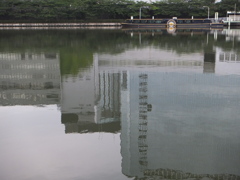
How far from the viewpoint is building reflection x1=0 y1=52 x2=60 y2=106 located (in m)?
10.4

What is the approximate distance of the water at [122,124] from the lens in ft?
18.5

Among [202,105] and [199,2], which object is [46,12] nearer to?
[199,2]

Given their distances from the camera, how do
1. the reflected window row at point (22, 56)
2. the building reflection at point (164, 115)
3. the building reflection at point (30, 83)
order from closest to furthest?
1. the building reflection at point (164, 115)
2. the building reflection at point (30, 83)
3. the reflected window row at point (22, 56)

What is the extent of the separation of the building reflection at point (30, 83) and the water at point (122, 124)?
0.04 m

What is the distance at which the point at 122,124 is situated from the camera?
789cm

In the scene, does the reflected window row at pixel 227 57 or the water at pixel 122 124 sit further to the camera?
the reflected window row at pixel 227 57

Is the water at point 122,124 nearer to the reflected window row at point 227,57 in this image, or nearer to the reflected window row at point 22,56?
the reflected window row at point 227,57

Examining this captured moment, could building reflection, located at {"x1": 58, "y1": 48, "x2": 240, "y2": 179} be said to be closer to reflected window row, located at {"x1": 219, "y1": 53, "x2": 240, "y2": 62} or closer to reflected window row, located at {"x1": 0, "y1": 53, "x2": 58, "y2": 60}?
reflected window row, located at {"x1": 219, "y1": 53, "x2": 240, "y2": 62}

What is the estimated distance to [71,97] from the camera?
10.4 meters

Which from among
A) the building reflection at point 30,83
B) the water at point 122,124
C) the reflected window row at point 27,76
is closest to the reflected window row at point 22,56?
the building reflection at point 30,83

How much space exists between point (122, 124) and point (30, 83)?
→ 616 cm

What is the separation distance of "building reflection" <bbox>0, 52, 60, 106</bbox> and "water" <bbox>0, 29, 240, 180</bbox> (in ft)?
0.13

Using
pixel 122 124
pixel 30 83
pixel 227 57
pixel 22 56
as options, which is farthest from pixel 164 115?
pixel 22 56

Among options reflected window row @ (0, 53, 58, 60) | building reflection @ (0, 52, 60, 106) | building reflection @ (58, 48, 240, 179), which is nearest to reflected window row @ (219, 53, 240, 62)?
building reflection @ (58, 48, 240, 179)
